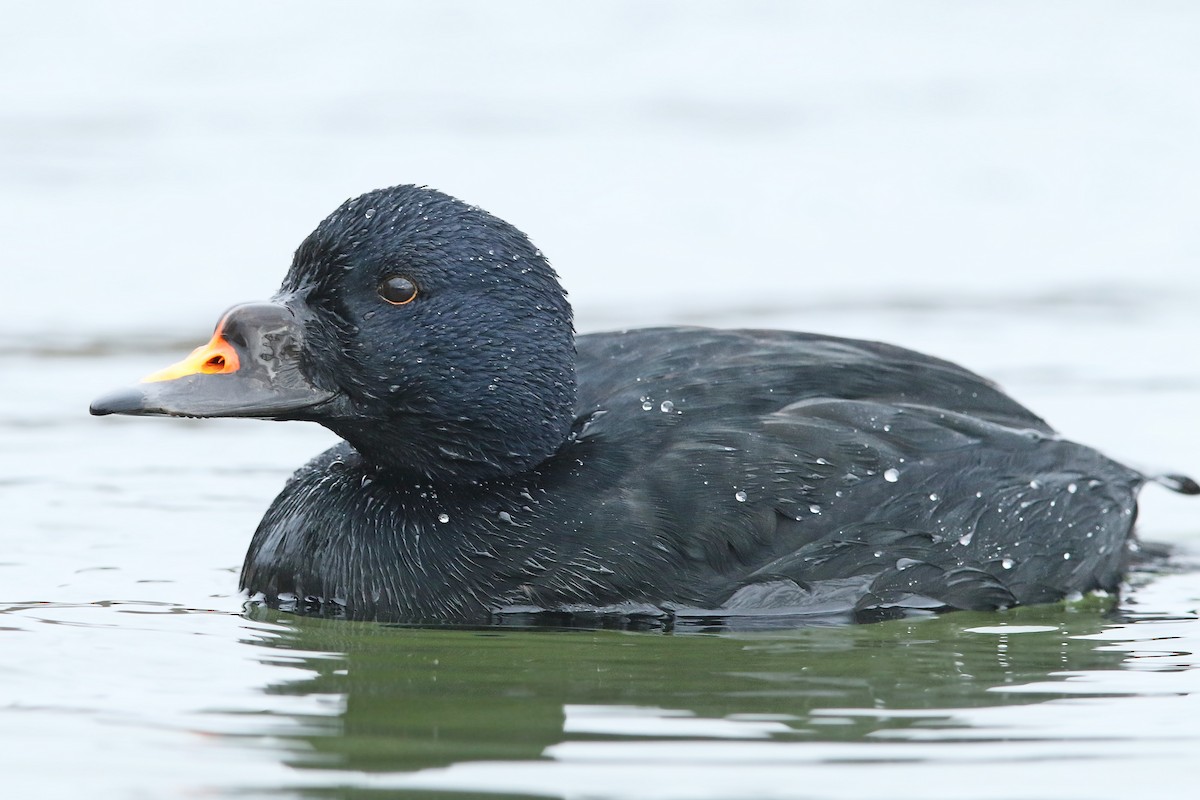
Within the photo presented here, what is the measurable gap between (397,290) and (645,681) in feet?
5.44

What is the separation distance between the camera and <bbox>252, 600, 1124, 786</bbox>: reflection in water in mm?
5594

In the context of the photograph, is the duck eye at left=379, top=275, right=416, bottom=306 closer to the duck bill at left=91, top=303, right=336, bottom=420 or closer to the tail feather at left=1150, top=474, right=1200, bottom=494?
the duck bill at left=91, top=303, right=336, bottom=420

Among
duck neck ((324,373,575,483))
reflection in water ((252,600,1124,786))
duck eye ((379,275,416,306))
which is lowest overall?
reflection in water ((252,600,1124,786))

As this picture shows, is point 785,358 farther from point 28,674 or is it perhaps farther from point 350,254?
point 28,674

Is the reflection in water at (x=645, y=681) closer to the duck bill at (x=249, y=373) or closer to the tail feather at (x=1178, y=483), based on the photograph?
the duck bill at (x=249, y=373)


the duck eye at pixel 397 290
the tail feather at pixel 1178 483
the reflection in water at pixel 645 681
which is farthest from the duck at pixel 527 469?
the tail feather at pixel 1178 483

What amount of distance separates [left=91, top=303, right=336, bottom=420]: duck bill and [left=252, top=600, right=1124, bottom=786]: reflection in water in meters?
0.76

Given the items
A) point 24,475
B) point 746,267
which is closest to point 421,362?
point 24,475

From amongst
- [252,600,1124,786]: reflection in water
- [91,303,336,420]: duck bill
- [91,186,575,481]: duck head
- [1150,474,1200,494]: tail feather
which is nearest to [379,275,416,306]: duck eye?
[91,186,575,481]: duck head

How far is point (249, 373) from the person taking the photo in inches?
273

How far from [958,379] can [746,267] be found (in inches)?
194

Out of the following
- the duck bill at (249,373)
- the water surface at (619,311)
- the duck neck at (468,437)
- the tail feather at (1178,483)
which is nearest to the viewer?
the water surface at (619,311)

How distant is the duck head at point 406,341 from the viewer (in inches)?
274

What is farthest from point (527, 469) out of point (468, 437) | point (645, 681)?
point (645, 681)
